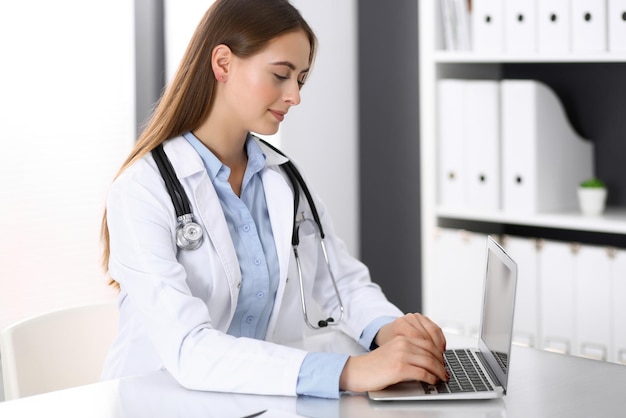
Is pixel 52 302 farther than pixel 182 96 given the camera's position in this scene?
Yes

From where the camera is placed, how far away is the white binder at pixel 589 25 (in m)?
2.58

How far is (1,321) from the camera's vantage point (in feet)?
8.71

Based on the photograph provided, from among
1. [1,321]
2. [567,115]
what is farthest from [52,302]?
[567,115]

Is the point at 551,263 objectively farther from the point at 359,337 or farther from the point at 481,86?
the point at 359,337

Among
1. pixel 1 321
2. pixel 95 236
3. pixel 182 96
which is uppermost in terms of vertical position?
pixel 182 96

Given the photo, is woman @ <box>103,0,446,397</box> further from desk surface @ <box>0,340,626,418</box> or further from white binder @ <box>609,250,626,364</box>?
white binder @ <box>609,250,626,364</box>

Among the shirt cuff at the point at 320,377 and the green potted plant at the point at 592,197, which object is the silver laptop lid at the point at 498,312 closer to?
the shirt cuff at the point at 320,377

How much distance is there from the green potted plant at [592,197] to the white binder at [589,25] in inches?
15.9

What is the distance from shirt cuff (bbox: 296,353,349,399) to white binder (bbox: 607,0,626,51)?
1.56 m

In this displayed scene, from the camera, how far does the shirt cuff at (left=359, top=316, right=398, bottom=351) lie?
1.69m

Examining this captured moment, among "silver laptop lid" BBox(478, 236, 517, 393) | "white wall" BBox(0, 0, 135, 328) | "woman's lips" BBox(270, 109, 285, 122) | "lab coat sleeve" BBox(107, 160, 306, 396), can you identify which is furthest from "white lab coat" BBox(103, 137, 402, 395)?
"white wall" BBox(0, 0, 135, 328)

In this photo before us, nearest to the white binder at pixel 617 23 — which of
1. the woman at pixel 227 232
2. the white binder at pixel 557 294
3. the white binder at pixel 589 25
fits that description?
the white binder at pixel 589 25

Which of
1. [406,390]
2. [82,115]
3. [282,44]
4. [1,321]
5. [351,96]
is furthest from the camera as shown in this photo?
[351,96]

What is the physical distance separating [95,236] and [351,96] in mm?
999
